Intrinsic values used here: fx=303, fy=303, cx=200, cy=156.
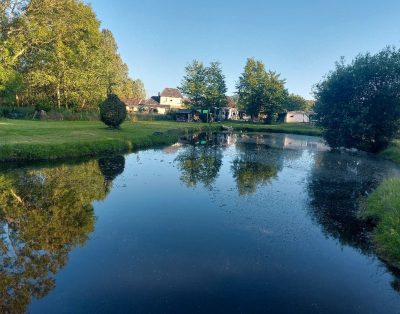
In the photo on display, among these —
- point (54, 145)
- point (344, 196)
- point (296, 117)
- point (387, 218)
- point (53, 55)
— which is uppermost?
point (53, 55)

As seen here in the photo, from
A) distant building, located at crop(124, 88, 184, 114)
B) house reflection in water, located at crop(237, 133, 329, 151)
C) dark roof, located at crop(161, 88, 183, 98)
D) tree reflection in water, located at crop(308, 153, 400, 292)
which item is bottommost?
house reflection in water, located at crop(237, 133, 329, 151)

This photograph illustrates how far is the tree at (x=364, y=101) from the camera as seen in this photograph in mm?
29234

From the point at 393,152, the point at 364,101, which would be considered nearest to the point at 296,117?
the point at 393,152

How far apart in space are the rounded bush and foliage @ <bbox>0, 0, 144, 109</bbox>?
18.5m

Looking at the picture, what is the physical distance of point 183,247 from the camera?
34.0 feet

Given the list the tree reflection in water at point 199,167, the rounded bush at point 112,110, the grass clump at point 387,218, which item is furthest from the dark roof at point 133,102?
the grass clump at point 387,218

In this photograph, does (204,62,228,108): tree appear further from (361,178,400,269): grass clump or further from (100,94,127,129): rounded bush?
(361,178,400,269): grass clump

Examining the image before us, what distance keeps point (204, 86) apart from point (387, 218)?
290 feet

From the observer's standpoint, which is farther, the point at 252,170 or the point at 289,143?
the point at 289,143

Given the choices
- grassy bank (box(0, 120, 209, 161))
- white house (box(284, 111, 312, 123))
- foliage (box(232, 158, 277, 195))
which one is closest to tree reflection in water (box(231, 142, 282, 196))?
foliage (box(232, 158, 277, 195))

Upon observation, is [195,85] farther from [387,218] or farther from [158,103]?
[387,218]

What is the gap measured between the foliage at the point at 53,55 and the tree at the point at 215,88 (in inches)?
1354

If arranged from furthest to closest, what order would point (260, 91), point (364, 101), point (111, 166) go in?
point (260, 91) < point (364, 101) < point (111, 166)

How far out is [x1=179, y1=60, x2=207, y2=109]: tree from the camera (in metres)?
95.1
